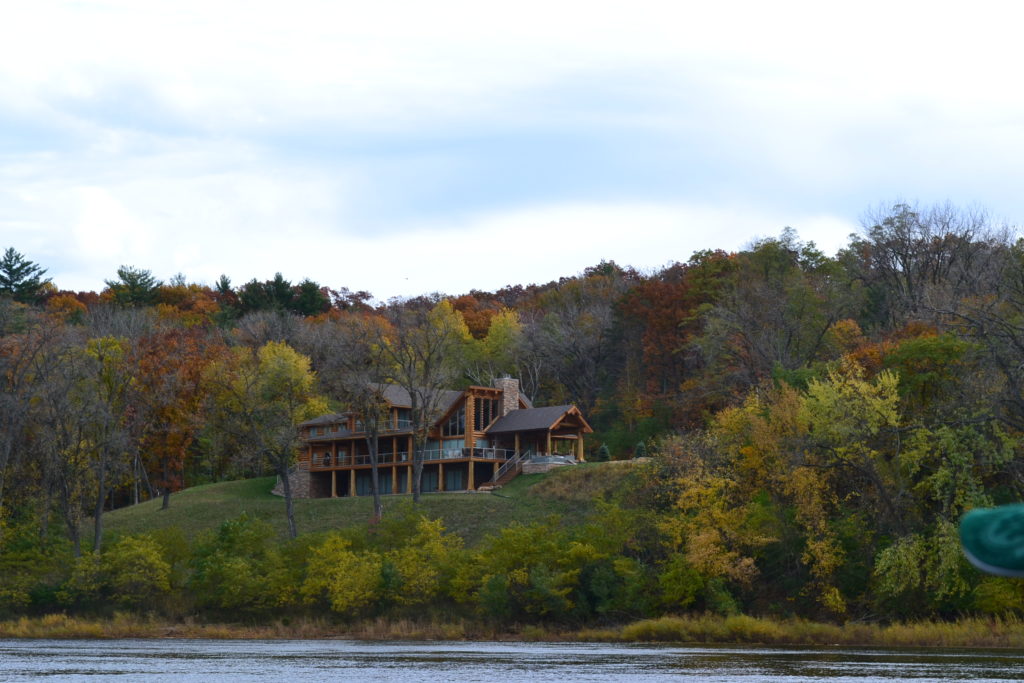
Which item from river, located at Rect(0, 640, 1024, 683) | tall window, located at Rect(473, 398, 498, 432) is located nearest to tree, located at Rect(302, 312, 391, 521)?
tall window, located at Rect(473, 398, 498, 432)

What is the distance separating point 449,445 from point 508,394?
6769 mm

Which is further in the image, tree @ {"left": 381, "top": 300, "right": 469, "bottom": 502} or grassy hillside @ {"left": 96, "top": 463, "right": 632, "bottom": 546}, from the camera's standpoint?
tree @ {"left": 381, "top": 300, "right": 469, "bottom": 502}

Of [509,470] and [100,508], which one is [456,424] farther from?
[100,508]

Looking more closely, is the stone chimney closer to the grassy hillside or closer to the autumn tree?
the grassy hillside

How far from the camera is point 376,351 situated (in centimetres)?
8150

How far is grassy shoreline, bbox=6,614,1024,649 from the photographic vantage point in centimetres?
4900

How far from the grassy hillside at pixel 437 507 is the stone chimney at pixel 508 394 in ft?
26.9

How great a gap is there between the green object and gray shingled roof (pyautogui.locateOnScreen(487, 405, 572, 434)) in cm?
8683

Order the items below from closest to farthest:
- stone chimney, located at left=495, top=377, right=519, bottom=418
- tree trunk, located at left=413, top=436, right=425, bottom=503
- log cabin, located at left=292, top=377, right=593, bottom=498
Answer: tree trunk, located at left=413, top=436, right=425, bottom=503
log cabin, located at left=292, top=377, right=593, bottom=498
stone chimney, located at left=495, top=377, right=519, bottom=418

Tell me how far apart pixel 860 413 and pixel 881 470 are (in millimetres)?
2625

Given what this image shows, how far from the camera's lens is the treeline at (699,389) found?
52875mm

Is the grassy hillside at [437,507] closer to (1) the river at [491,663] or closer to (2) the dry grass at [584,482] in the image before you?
(2) the dry grass at [584,482]

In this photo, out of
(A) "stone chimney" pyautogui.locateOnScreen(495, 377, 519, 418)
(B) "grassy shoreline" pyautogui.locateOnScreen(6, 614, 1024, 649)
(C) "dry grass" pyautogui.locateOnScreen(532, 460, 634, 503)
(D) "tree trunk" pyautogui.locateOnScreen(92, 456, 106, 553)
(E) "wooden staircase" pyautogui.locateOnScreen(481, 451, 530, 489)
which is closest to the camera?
(B) "grassy shoreline" pyautogui.locateOnScreen(6, 614, 1024, 649)

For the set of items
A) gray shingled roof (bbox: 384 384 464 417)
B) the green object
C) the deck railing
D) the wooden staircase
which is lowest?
the green object
